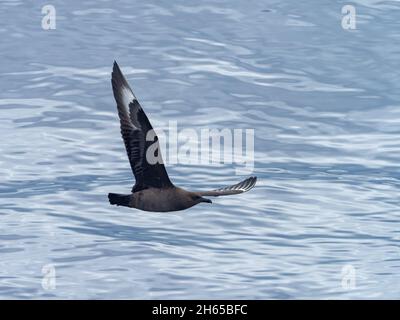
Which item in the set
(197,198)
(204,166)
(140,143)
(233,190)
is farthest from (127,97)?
(204,166)

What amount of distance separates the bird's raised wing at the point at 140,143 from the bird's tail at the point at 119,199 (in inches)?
9.6

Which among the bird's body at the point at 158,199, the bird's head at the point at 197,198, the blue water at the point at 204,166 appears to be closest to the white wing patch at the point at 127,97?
the bird's body at the point at 158,199

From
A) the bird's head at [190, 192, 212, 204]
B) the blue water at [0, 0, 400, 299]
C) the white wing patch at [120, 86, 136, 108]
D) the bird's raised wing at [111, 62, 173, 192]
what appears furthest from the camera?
the blue water at [0, 0, 400, 299]

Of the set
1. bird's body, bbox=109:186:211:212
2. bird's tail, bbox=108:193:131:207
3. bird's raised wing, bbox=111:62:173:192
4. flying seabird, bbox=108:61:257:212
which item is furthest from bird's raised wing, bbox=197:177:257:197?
bird's tail, bbox=108:193:131:207

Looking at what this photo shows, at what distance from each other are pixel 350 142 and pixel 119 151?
6.27 meters

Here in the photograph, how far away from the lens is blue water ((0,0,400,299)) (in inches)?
808

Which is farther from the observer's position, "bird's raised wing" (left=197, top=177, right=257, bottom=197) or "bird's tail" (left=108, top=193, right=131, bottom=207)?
"bird's raised wing" (left=197, top=177, right=257, bottom=197)

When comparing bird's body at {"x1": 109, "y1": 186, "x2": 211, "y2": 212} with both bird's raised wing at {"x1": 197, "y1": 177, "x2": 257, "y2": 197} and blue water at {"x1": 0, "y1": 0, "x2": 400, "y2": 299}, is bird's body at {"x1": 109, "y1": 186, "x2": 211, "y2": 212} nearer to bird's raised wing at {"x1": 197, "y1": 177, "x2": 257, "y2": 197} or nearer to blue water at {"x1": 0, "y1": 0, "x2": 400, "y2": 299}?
bird's raised wing at {"x1": 197, "y1": 177, "x2": 257, "y2": 197}

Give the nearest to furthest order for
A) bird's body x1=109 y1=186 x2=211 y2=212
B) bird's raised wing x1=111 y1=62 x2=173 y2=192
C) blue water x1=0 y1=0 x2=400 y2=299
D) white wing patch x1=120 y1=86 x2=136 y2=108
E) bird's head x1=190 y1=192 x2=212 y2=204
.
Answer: bird's raised wing x1=111 y1=62 x2=173 y2=192, white wing patch x1=120 y1=86 x2=136 y2=108, bird's body x1=109 y1=186 x2=211 y2=212, bird's head x1=190 y1=192 x2=212 y2=204, blue water x1=0 y1=0 x2=400 y2=299

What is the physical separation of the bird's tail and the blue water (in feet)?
16.4

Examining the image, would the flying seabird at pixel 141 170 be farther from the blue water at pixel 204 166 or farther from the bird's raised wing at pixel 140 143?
the blue water at pixel 204 166

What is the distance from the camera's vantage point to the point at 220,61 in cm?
3594

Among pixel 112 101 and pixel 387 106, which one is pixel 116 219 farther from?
pixel 387 106

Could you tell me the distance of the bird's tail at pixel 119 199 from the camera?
1435 cm
